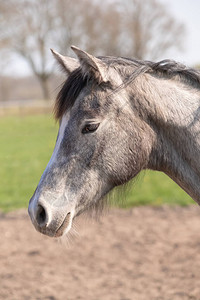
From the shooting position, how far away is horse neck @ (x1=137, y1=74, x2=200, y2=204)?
111 inches

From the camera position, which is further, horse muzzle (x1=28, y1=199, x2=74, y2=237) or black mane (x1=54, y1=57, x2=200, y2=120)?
black mane (x1=54, y1=57, x2=200, y2=120)

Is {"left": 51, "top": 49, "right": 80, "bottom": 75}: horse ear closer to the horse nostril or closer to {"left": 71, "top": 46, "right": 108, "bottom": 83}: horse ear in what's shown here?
{"left": 71, "top": 46, "right": 108, "bottom": 83}: horse ear

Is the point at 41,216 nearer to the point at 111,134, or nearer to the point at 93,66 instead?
the point at 111,134

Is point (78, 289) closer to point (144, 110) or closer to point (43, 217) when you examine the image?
point (43, 217)

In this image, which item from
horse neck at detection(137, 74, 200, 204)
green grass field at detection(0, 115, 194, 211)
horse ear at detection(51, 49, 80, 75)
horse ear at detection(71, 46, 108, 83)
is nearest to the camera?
horse ear at detection(71, 46, 108, 83)

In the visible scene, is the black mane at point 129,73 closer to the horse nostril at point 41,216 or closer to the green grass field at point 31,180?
the horse nostril at point 41,216

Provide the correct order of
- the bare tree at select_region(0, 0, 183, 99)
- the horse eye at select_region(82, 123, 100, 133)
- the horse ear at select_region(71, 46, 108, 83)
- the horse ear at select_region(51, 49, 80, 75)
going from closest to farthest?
the horse ear at select_region(71, 46, 108, 83)
the horse eye at select_region(82, 123, 100, 133)
the horse ear at select_region(51, 49, 80, 75)
the bare tree at select_region(0, 0, 183, 99)

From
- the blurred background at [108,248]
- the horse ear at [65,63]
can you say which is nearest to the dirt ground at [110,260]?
the blurred background at [108,248]

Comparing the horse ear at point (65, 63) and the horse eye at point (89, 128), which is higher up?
the horse ear at point (65, 63)

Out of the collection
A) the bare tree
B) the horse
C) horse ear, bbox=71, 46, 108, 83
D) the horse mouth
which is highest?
horse ear, bbox=71, 46, 108, 83

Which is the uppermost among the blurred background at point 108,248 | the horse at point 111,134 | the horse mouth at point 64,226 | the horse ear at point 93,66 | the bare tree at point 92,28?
the horse ear at point 93,66

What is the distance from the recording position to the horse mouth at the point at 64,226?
105 inches

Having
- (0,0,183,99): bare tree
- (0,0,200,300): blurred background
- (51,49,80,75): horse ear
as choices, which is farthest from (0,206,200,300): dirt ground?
(0,0,183,99): bare tree

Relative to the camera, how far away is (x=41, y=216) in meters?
2.65
